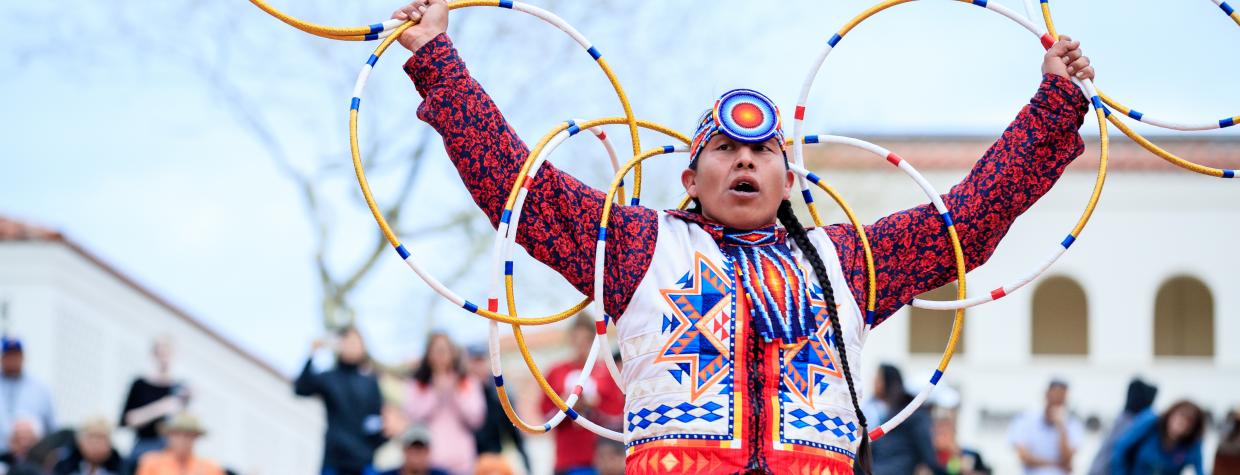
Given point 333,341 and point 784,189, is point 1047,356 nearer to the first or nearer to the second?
point 333,341

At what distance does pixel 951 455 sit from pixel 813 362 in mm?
8866

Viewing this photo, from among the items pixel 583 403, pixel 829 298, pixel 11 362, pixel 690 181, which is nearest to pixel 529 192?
pixel 690 181

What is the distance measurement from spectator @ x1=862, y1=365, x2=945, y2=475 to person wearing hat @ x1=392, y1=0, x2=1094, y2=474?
599 centimetres

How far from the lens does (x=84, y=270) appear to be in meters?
21.9

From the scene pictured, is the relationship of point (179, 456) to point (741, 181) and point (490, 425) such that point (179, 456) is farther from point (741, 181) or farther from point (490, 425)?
point (741, 181)

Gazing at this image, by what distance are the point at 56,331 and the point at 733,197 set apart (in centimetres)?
1716

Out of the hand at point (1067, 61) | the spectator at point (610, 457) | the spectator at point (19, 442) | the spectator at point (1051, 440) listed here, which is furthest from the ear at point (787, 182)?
the spectator at point (19, 442)

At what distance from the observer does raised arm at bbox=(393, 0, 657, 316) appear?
5254 mm

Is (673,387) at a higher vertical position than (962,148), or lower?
lower

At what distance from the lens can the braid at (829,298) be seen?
5.13 meters

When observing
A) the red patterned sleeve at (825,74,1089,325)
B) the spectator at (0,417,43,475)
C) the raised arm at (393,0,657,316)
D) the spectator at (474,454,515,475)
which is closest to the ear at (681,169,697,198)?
the raised arm at (393,0,657,316)

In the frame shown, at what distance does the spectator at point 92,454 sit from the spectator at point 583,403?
3.30m

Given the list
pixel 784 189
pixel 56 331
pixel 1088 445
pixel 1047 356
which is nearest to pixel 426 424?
pixel 784 189

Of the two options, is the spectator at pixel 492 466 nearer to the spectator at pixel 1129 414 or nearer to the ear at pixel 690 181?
the spectator at pixel 1129 414
